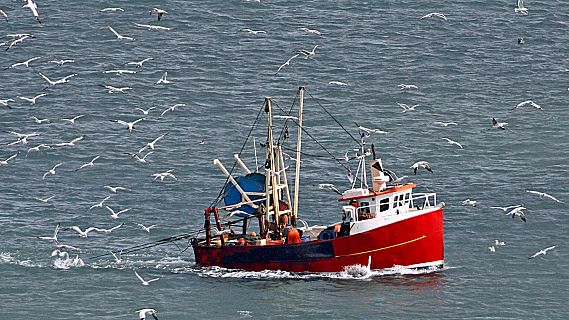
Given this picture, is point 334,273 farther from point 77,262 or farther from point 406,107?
point 406,107

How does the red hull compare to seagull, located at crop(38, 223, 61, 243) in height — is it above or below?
above

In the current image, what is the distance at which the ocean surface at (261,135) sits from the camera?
9925cm

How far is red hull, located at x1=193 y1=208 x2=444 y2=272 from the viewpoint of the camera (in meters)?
103

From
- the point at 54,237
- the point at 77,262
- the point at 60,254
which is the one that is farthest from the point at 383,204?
the point at 54,237

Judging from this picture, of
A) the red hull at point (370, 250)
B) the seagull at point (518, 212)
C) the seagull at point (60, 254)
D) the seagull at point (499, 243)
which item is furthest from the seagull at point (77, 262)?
the seagull at point (518, 212)

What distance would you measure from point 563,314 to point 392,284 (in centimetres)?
1259

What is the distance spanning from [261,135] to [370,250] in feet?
136

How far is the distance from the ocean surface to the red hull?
91 cm

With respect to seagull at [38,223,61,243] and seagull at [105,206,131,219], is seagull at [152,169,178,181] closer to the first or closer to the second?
seagull at [105,206,131,219]

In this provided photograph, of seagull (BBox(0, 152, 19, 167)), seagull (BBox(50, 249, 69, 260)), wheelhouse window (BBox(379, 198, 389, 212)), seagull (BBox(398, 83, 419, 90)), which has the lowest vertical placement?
seagull (BBox(50, 249, 69, 260))

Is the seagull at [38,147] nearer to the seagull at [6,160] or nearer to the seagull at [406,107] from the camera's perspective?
the seagull at [6,160]

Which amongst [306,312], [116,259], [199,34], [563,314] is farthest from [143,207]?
[199,34]

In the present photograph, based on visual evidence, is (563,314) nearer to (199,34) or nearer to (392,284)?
(392,284)

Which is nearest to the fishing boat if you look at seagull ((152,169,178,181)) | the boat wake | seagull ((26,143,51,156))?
the boat wake
